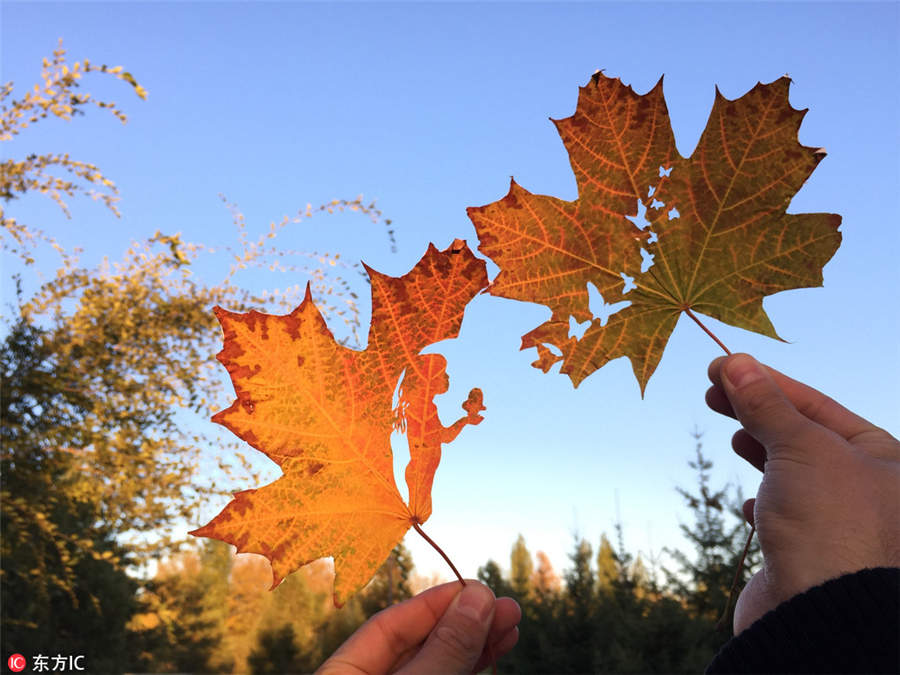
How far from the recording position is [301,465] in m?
0.80

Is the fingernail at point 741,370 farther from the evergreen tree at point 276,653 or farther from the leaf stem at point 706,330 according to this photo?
the evergreen tree at point 276,653

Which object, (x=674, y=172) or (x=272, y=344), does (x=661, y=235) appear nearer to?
(x=674, y=172)

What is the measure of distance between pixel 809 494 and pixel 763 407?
4.4 inches

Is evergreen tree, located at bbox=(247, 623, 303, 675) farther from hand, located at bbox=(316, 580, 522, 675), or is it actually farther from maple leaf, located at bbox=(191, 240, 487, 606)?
maple leaf, located at bbox=(191, 240, 487, 606)

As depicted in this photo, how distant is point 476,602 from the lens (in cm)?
85

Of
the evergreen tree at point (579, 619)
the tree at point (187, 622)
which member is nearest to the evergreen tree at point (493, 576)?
the evergreen tree at point (579, 619)

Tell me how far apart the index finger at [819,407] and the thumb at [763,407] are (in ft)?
0.20

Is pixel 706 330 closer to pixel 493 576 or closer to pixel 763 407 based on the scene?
pixel 763 407

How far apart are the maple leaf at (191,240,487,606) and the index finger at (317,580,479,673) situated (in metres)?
0.19

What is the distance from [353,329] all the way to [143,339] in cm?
169

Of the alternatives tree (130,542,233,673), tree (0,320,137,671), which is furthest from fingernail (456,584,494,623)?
tree (130,542,233,673)

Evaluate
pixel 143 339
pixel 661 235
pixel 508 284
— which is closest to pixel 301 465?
pixel 508 284

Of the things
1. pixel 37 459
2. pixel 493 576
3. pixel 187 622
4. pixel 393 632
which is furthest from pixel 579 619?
pixel 187 622

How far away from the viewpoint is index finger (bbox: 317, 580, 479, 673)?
92 centimetres
